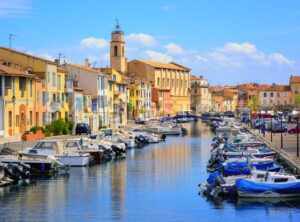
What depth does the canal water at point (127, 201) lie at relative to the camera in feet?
96.6

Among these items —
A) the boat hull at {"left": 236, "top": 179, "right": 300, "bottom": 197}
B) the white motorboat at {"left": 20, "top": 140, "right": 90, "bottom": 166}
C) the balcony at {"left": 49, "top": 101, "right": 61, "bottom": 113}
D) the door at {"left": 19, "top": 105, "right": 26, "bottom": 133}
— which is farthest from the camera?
the balcony at {"left": 49, "top": 101, "right": 61, "bottom": 113}

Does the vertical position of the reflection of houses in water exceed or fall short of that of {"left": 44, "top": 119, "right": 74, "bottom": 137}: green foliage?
it falls short

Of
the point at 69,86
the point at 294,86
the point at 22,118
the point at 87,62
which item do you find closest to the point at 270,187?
the point at 22,118

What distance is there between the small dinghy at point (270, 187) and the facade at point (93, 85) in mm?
48622

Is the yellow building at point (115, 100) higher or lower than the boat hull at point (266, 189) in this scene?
higher

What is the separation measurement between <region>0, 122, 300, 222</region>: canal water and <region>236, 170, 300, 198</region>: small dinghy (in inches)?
19.3

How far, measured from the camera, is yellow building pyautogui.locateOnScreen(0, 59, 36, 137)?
55969 millimetres

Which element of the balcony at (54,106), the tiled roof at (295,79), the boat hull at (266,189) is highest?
the tiled roof at (295,79)

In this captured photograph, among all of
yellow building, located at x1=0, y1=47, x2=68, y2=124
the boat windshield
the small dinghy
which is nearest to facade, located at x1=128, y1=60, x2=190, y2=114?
yellow building, located at x1=0, y1=47, x2=68, y2=124

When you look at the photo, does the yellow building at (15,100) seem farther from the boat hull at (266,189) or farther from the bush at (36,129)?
the boat hull at (266,189)

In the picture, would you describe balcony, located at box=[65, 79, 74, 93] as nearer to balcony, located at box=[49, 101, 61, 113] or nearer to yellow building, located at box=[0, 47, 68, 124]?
yellow building, located at box=[0, 47, 68, 124]

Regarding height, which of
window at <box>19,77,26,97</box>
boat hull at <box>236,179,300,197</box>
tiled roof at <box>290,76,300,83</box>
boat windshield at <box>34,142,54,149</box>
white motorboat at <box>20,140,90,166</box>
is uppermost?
tiled roof at <box>290,76,300,83</box>

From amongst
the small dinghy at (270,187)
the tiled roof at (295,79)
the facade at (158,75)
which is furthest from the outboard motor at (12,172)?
the tiled roof at (295,79)

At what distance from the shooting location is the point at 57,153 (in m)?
46.8
